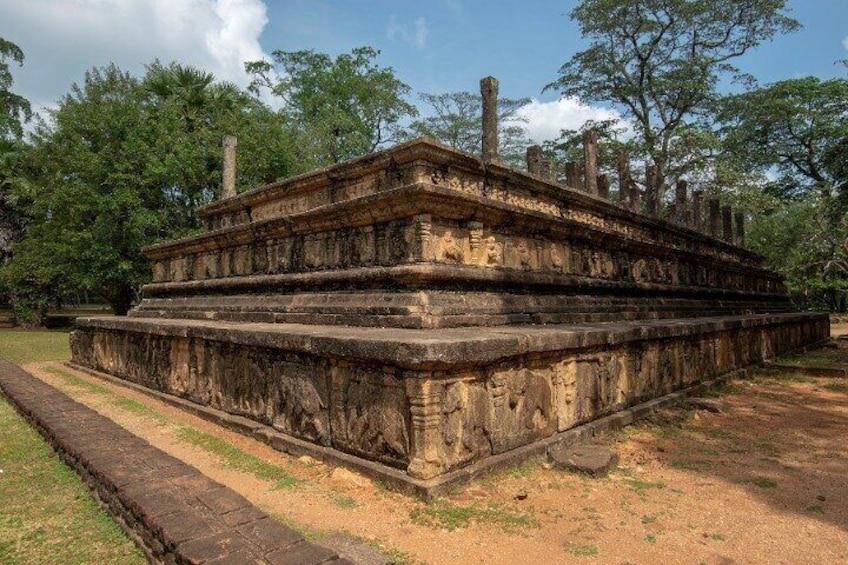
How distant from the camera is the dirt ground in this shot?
111 inches

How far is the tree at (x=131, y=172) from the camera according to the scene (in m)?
16.5

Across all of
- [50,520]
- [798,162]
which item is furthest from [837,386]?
[798,162]

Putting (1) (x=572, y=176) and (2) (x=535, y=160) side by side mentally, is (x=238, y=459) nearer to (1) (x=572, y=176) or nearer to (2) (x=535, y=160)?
(2) (x=535, y=160)

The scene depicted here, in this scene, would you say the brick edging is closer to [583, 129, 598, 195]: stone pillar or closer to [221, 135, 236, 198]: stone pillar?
[221, 135, 236, 198]: stone pillar

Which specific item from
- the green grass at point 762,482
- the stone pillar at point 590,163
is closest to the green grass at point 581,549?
the green grass at point 762,482

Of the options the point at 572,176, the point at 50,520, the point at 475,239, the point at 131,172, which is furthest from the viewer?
the point at 131,172

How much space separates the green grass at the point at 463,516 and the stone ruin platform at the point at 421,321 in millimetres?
209

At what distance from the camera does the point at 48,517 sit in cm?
329

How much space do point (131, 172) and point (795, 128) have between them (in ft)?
95.1

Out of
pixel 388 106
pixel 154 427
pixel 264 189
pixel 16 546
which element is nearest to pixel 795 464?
pixel 16 546

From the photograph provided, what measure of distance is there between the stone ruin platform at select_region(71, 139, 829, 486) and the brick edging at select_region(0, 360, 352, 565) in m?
1.11

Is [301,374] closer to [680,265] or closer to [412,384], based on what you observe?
[412,384]

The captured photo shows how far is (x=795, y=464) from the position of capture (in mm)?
4352

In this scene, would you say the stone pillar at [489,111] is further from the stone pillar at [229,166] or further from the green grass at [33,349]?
the green grass at [33,349]
